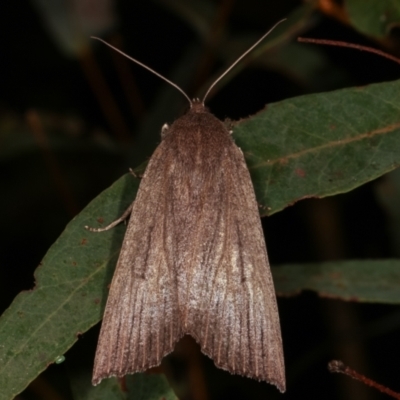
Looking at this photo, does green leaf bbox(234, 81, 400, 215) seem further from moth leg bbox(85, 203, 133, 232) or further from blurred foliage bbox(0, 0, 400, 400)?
moth leg bbox(85, 203, 133, 232)

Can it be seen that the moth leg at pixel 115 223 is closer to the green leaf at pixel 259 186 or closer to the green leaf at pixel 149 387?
the green leaf at pixel 259 186

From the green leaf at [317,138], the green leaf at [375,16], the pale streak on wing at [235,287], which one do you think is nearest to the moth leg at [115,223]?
the pale streak on wing at [235,287]

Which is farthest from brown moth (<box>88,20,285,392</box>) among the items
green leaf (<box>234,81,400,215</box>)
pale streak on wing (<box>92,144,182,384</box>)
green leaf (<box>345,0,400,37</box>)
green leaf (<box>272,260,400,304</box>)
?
green leaf (<box>345,0,400,37</box>)

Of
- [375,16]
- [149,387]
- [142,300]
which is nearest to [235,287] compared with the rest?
[142,300]

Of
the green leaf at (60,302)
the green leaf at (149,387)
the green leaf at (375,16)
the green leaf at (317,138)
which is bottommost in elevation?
the green leaf at (149,387)

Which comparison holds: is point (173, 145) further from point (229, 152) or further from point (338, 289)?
point (338, 289)

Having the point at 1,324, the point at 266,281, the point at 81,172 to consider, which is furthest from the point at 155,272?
the point at 81,172
